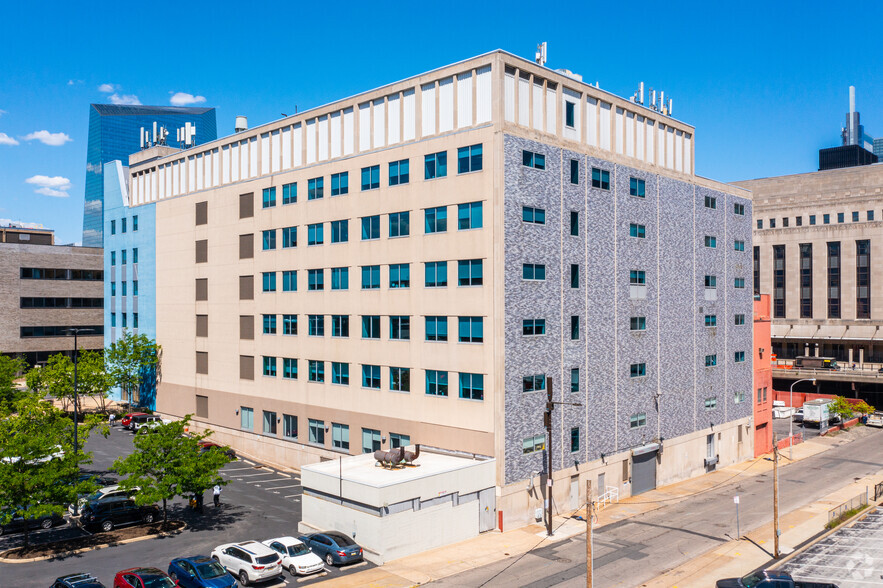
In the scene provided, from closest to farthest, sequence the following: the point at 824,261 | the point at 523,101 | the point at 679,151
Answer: the point at 523,101 → the point at 679,151 → the point at 824,261

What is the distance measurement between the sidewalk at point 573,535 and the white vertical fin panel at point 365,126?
97.7 ft

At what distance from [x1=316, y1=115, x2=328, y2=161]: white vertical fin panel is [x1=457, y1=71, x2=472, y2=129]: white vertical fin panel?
14487mm

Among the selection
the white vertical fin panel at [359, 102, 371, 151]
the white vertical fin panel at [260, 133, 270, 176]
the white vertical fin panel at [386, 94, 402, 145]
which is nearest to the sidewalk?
the white vertical fin panel at [386, 94, 402, 145]

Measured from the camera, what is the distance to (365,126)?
180 ft

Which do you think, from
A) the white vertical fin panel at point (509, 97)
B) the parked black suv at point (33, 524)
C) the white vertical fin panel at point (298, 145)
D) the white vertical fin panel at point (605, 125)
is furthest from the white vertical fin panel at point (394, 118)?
the parked black suv at point (33, 524)

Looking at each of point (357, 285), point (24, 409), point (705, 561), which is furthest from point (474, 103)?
point (24, 409)

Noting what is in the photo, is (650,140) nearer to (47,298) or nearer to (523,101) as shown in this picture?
(523,101)

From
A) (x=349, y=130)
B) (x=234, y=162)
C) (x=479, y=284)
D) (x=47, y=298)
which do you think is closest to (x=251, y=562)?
(x=479, y=284)

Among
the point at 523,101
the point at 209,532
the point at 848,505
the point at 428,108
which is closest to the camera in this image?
the point at 209,532

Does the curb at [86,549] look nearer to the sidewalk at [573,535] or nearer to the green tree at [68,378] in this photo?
the sidewalk at [573,535]

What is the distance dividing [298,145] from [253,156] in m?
6.78

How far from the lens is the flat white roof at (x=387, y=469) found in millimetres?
41619

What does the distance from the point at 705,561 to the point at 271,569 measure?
23705 millimetres

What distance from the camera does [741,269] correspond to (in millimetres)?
71125
